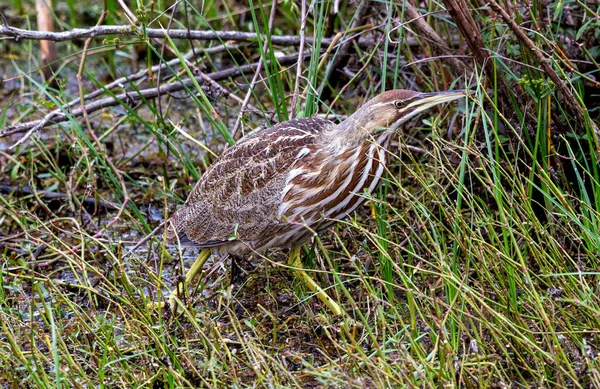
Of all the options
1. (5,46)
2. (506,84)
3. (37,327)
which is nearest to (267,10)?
(5,46)

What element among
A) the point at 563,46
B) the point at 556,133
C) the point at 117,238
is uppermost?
the point at 563,46

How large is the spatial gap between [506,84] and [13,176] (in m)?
2.20

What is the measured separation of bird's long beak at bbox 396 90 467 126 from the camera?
2.94 metres

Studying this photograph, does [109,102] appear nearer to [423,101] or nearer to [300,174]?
[300,174]

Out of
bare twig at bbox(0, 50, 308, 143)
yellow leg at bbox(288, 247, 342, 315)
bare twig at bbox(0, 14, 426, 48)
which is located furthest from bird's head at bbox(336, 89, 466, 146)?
bare twig at bbox(0, 50, 308, 143)

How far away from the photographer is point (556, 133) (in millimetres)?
3480

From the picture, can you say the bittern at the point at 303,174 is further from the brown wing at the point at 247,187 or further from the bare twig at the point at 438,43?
the bare twig at the point at 438,43

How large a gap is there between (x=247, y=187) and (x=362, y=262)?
572mm

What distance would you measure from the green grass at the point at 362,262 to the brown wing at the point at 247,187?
15 centimetres

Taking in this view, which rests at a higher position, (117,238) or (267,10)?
(267,10)

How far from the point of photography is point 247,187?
326 cm

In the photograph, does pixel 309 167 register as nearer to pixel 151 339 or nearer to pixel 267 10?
pixel 151 339

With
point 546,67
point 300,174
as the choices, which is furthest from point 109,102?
point 546,67

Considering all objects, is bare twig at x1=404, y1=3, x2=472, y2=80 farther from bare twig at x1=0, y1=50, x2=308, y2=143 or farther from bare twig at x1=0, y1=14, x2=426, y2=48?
bare twig at x1=0, y1=50, x2=308, y2=143
